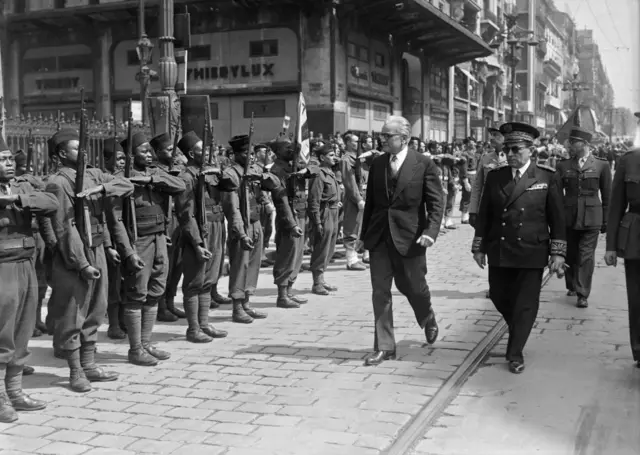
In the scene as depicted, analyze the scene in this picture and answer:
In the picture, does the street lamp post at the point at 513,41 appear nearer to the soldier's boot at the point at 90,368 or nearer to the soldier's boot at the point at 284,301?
the soldier's boot at the point at 284,301

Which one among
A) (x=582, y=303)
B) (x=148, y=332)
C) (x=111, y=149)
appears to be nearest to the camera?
(x=148, y=332)

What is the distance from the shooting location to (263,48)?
26203 mm

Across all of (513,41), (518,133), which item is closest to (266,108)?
(513,41)

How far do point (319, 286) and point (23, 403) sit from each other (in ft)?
17.2

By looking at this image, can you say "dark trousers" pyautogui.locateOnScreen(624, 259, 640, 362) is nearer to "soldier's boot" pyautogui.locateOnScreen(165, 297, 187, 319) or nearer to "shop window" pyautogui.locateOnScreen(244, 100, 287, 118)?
"soldier's boot" pyautogui.locateOnScreen(165, 297, 187, 319)

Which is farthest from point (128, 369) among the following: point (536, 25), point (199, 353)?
point (536, 25)

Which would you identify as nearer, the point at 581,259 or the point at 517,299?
the point at 517,299

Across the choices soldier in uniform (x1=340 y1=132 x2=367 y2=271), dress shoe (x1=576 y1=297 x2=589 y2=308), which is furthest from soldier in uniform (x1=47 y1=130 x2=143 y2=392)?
soldier in uniform (x1=340 y1=132 x2=367 y2=271)

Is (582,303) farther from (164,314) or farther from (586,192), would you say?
(164,314)

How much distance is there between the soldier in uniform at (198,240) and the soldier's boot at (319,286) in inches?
100

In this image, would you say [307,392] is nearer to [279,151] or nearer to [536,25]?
[279,151]

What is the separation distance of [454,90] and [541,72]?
46708mm

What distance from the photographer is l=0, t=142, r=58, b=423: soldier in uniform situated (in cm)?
503

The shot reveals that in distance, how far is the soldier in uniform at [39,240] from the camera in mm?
5544
